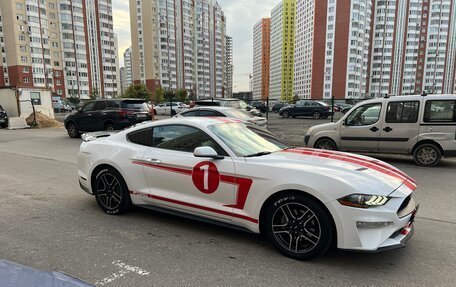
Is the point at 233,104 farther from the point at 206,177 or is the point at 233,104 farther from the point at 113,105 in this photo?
the point at 206,177

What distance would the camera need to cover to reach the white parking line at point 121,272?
9.71 feet

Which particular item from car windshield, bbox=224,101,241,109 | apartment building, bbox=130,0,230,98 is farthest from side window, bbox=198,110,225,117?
apartment building, bbox=130,0,230,98

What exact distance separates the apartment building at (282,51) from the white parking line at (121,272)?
147335 mm

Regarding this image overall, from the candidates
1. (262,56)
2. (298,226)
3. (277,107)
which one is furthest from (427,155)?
(262,56)

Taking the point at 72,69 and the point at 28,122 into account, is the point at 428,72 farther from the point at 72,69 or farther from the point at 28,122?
the point at 28,122

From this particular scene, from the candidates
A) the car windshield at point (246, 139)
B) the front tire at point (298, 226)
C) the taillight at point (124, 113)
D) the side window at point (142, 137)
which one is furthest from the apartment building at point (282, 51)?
the front tire at point (298, 226)

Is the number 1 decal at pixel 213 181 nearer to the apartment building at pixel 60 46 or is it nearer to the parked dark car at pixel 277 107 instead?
the parked dark car at pixel 277 107

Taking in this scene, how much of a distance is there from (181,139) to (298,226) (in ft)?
6.22

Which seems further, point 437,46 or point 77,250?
point 437,46

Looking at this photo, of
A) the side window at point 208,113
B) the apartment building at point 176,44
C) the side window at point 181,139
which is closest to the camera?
the side window at point 181,139

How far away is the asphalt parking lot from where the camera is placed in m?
3.01

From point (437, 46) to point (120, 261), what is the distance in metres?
136

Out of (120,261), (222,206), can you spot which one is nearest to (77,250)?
(120,261)

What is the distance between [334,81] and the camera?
10381 centimetres
